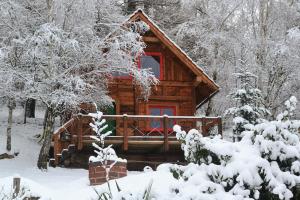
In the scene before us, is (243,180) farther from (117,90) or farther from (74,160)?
(117,90)

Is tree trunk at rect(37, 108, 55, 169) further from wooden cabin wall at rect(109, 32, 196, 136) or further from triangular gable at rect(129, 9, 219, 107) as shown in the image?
triangular gable at rect(129, 9, 219, 107)

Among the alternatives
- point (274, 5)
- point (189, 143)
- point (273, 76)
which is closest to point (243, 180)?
point (189, 143)

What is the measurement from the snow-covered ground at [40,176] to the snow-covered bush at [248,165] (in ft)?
2.84

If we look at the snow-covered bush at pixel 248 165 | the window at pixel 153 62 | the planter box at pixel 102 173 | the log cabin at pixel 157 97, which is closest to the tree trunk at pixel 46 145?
the log cabin at pixel 157 97

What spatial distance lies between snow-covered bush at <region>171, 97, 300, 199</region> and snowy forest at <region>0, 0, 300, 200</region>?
0.6 inches

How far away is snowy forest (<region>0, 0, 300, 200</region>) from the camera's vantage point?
7141 millimetres

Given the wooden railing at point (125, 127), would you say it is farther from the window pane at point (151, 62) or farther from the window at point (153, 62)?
the window pane at point (151, 62)

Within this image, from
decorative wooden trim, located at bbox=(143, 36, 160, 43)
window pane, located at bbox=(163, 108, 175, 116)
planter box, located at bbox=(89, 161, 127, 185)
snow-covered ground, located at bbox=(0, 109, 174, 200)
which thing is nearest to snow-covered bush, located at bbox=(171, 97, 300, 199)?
snow-covered ground, located at bbox=(0, 109, 174, 200)

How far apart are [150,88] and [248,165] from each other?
14159 millimetres

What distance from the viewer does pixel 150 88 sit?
2091 cm

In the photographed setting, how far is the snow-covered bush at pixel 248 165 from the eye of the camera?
683 cm

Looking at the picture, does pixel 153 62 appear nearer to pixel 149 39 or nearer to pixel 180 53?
pixel 149 39

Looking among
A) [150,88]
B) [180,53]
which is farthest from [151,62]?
[150,88]

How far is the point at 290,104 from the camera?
7.79m
